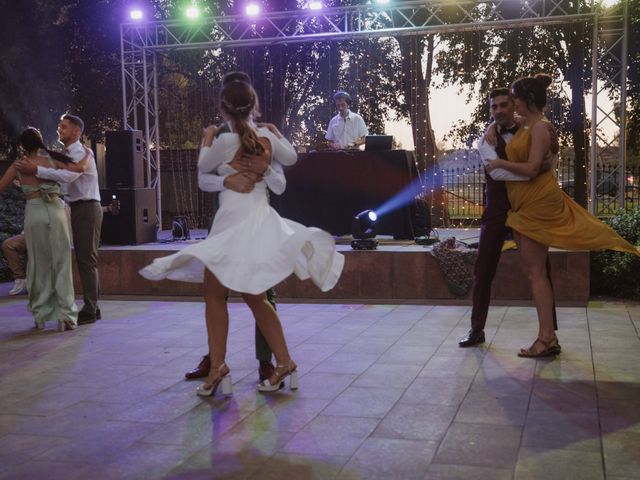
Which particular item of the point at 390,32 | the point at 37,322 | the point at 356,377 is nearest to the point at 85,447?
the point at 356,377

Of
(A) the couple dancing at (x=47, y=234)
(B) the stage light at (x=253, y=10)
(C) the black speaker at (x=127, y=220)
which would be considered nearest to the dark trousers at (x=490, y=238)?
(A) the couple dancing at (x=47, y=234)

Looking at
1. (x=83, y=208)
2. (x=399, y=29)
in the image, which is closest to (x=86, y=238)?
(x=83, y=208)

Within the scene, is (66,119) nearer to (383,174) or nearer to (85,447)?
(85,447)

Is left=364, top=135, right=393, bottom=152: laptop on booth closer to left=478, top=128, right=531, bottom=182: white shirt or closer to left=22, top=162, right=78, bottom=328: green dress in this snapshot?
left=22, top=162, right=78, bottom=328: green dress

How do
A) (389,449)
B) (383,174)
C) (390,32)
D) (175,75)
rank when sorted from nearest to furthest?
1. (389,449)
2. (383,174)
3. (390,32)
4. (175,75)

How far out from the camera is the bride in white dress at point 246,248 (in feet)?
12.3

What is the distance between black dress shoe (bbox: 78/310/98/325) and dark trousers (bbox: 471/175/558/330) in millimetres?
3420

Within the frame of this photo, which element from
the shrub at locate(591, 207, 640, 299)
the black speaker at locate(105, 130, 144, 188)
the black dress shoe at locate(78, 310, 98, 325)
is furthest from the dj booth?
the black dress shoe at locate(78, 310, 98, 325)

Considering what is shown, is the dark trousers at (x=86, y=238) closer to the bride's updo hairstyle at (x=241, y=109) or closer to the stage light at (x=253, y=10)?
the bride's updo hairstyle at (x=241, y=109)

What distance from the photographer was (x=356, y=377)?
4520mm

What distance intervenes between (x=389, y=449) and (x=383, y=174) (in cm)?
682

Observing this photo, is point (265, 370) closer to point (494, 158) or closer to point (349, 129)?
point (494, 158)

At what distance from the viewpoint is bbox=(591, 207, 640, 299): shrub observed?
24.3 ft

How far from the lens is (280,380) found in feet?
13.7
